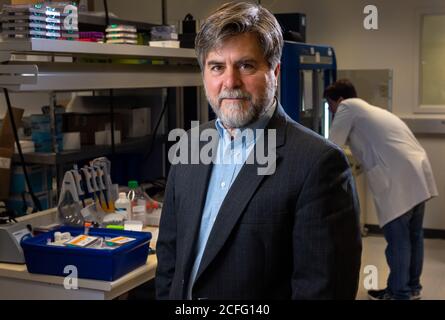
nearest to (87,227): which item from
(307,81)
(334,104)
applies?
(307,81)

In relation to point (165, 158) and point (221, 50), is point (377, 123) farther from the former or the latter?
point (221, 50)

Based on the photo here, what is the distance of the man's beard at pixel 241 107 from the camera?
4.59ft

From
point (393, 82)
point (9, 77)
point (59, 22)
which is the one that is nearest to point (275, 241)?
point (9, 77)

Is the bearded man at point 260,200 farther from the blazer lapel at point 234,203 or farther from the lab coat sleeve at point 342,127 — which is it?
the lab coat sleeve at point 342,127

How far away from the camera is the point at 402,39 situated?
504 centimetres

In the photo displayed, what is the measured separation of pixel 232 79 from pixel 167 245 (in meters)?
0.51

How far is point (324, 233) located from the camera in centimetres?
132

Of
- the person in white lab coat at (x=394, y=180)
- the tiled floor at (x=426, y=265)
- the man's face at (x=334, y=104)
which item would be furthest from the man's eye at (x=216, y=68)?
the tiled floor at (x=426, y=265)

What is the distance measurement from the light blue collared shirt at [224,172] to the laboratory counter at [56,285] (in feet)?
1.82

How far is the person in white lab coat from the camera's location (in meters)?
3.58

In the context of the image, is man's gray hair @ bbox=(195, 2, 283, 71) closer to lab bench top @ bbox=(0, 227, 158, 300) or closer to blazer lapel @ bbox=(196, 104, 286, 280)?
blazer lapel @ bbox=(196, 104, 286, 280)

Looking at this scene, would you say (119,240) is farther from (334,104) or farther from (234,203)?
(334,104)

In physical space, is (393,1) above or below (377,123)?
above

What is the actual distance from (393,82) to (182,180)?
396 centimetres
